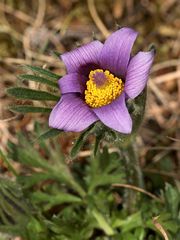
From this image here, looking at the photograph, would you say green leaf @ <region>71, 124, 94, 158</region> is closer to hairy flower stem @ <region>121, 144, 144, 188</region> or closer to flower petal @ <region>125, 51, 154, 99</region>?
flower petal @ <region>125, 51, 154, 99</region>

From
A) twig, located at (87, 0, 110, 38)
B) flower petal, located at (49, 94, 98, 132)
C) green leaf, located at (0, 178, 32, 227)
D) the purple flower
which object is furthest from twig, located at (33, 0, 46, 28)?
flower petal, located at (49, 94, 98, 132)

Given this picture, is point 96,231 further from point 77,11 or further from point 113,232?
point 77,11

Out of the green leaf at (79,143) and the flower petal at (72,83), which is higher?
the flower petal at (72,83)

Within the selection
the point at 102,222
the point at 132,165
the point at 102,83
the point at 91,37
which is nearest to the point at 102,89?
the point at 102,83

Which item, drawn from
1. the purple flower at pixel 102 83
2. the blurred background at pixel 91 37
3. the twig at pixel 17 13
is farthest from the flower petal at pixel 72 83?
the twig at pixel 17 13

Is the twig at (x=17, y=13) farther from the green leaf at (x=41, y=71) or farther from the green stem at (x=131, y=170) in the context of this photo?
the green leaf at (x=41, y=71)

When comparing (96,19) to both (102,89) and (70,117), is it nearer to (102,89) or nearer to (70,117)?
(102,89)
